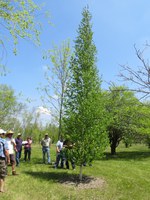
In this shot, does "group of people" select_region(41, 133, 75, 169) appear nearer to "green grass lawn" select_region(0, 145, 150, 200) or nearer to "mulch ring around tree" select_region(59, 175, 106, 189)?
"mulch ring around tree" select_region(59, 175, 106, 189)

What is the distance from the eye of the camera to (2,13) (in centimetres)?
903

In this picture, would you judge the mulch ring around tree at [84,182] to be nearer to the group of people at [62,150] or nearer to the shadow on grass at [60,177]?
the shadow on grass at [60,177]

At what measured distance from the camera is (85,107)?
14.5 metres

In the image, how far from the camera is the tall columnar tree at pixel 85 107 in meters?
14.4

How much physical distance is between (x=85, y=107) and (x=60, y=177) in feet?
12.6

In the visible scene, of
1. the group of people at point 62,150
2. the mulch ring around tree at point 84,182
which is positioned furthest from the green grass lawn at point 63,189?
the group of people at point 62,150

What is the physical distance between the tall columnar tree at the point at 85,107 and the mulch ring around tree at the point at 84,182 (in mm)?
818

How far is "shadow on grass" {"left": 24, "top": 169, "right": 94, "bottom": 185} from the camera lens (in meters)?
14.1

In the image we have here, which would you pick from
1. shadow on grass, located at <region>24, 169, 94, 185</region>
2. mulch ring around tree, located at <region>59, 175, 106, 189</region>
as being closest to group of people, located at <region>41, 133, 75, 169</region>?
shadow on grass, located at <region>24, 169, 94, 185</region>

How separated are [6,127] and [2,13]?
52761mm

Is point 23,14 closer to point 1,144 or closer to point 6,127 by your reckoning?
point 1,144

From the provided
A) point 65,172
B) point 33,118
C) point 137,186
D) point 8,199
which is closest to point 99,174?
point 65,172

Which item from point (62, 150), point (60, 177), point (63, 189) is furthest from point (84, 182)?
point (62, 150)

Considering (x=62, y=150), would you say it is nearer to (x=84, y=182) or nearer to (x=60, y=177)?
(x=60, y=177)
